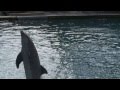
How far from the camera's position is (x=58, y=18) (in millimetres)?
9000

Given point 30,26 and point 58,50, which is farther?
point 30,26

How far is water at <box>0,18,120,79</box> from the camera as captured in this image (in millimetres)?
5371

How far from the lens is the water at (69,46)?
5.37m

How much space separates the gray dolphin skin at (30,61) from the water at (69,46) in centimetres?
74

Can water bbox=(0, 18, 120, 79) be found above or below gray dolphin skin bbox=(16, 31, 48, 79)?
below

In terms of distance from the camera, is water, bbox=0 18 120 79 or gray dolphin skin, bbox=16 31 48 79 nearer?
gray dolphin skin, bbox=16 31 48 79

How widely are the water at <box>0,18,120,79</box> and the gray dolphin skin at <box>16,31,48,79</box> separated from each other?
738 millimetres

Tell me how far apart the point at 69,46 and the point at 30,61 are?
9.75 feet
